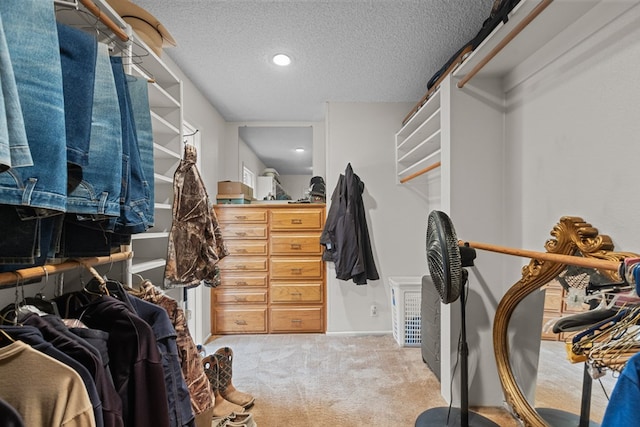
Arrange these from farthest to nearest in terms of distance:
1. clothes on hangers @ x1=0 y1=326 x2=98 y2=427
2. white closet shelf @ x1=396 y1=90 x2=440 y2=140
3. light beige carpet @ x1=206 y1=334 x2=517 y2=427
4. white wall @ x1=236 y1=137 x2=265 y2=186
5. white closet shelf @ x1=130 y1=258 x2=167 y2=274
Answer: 1. white wall @ x1=236 y1=137 x2=265 y2=186
2. white closet shelf @ x1=396 y1=90 x2=440 y2=140
3. light beige carpet @ x1=206 y1=334 x2=517 y2=427
4. white closet shelf @ x1=130 y1=258 x2=167 y2=274
5. clothes on hangers @ x1=0 y1=326 x2=98 y2=427

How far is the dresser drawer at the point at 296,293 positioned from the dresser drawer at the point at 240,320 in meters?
0.22

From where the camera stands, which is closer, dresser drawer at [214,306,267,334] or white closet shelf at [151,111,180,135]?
white closet shelf at [151,111,180,135]

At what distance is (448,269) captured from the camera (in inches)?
50.9

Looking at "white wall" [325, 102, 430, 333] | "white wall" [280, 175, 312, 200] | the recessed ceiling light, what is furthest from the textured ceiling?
"white wall" [280, 175, 312, 200]

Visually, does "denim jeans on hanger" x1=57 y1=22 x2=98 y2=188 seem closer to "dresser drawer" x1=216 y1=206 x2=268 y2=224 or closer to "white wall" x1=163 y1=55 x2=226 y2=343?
"white wall" x1=163 y1=55 x2=226 y2=343

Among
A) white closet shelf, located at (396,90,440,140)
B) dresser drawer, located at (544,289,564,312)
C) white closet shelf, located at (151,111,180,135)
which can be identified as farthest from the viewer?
white closet shelf, located at (396,90,440,140)

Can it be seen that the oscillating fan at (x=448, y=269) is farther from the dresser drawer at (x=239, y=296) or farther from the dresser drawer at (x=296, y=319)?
the dresser drawer at (x=239, y=296)

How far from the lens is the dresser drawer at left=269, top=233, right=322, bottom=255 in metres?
3.12

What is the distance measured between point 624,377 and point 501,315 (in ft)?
3.40

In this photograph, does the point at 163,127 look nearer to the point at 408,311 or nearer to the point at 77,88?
the point at 77,88

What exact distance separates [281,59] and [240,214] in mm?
1565

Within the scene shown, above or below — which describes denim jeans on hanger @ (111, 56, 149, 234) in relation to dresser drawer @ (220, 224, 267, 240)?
above

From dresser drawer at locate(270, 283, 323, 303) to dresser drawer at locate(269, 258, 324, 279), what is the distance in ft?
0.30

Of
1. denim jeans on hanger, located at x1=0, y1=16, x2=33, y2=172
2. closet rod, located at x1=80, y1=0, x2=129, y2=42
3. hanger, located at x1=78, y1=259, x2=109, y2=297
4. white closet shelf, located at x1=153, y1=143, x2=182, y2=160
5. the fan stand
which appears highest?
closet rod, located at x1=80, y1=0, x2=129, y2=42
